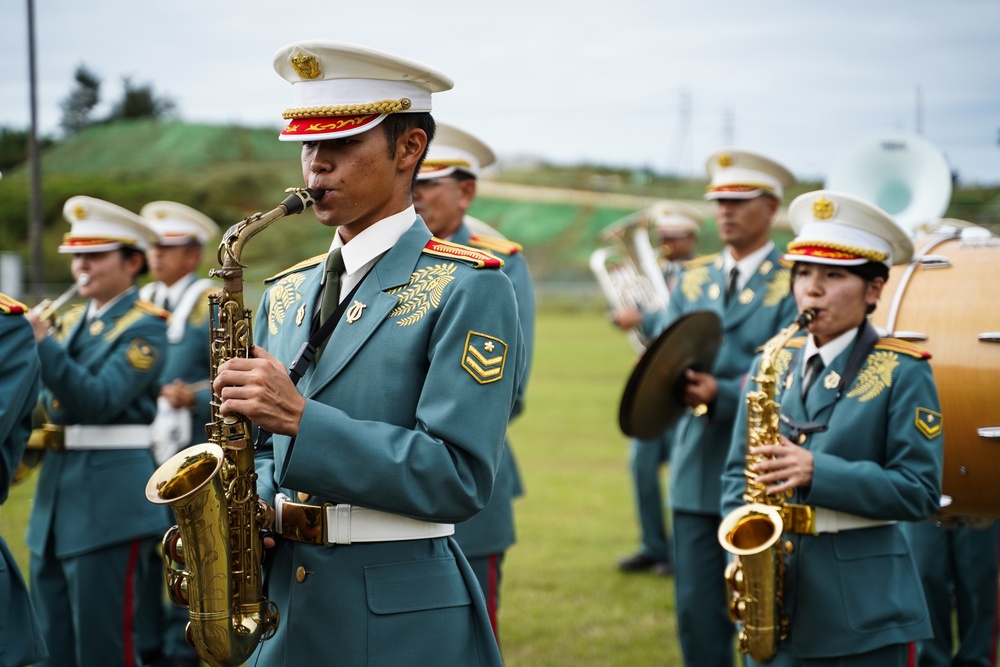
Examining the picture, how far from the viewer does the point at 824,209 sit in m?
4.34

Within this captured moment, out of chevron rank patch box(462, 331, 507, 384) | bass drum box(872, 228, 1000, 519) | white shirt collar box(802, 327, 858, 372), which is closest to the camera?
chevron rank patch box(462, 331, 507, 384)

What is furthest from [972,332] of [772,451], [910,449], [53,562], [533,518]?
[533,518]

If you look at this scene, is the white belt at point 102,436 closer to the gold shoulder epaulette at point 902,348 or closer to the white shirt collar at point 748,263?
the white shirt collar at point 748,263

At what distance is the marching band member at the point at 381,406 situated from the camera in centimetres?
260

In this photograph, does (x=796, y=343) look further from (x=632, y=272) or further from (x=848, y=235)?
(x=632, y=272)

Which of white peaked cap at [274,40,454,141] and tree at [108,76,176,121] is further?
tree at [108,76,176,121]

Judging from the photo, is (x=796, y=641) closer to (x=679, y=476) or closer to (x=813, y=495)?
(x=813, y=495)

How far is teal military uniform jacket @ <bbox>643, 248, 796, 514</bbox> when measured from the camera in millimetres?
5402

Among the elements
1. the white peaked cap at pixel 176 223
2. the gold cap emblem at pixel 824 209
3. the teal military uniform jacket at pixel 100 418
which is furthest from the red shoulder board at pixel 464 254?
the white peaked cap at pixel 176 223

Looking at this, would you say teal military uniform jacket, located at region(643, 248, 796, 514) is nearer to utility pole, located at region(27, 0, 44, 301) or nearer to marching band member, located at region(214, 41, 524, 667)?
marching band member, located at region(214, 41, 524, 667)

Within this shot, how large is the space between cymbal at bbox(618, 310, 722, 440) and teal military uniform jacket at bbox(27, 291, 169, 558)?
250 cm

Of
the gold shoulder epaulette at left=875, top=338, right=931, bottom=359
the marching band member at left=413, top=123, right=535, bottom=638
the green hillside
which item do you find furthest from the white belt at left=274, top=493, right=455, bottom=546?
the green hillside

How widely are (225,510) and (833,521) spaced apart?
2351mm

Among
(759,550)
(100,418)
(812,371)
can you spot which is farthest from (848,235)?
(100,418)
